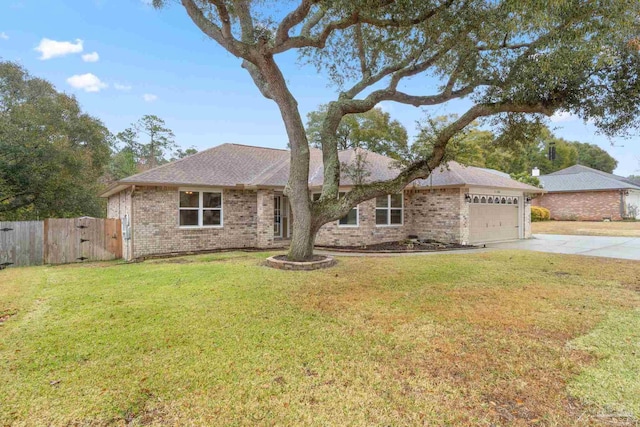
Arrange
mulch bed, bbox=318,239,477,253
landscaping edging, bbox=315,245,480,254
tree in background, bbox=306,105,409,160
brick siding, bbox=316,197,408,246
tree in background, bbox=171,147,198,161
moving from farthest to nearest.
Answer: tree in background, bbox=171,147,198,161, tree in background, bbox=306,105,409,160, brick siding, bbox=316,197,408,246, mulch bed, bbox=318,239,477,253, landscaping edging, bbox=315,245,480,254

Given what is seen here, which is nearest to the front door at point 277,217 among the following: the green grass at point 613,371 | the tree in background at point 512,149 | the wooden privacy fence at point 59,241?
the wooden privacy fence at point 59,241

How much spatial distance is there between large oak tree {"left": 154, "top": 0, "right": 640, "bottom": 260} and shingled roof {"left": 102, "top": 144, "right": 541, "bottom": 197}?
283 centimetres

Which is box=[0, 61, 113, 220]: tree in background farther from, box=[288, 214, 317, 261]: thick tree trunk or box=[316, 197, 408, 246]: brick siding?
box=[288, 214, 317, 261]: thick tree trunk

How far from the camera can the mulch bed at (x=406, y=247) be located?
13.2m

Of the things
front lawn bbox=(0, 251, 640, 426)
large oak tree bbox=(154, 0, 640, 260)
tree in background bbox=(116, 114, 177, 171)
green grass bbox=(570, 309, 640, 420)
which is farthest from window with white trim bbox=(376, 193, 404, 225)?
tree in background bbox=(116, 114, 177, 171)

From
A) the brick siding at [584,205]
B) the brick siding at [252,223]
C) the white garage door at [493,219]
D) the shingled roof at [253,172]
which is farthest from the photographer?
the brick siding at [584,205]

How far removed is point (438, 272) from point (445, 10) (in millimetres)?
6108

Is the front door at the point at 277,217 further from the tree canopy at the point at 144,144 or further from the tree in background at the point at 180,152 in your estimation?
the tree in background at the point at 180,152

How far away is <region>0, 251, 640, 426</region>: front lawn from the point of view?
112 inches

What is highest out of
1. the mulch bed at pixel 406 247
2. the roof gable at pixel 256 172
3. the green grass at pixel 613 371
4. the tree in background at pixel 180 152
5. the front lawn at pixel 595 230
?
the tree in background at pixel 180 152

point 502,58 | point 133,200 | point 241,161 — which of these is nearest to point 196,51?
point 241,161

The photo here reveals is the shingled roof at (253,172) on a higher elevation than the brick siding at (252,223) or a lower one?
higher

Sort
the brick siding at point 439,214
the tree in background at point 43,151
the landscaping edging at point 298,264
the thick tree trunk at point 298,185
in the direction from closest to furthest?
the landscaping edging at point 298,264
the thick tree trunk at point 298,185
the brick siding at point 439,214
the tree in background at point 43,151

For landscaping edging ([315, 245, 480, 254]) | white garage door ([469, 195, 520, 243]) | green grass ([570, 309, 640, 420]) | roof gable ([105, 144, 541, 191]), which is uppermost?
roof gable ([105, 144, 541, 191])
